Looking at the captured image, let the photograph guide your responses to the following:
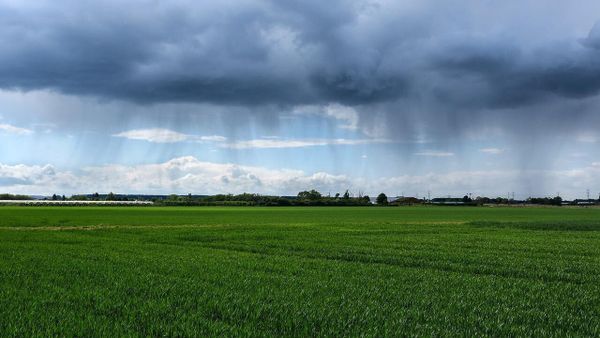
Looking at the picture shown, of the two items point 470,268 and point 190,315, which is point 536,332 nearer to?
point 190,315

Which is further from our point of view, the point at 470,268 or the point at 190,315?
the point at 470,268

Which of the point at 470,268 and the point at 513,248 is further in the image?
the point at 513,248

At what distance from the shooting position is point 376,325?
11750 mm

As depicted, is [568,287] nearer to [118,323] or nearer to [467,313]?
[467,313]

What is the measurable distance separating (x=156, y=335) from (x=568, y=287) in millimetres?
14593

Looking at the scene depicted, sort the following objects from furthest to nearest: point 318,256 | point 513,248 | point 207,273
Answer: point 513,248, point 318,256, point 207,273

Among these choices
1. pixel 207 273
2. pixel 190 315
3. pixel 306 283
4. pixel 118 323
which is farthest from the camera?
pixel 207 273

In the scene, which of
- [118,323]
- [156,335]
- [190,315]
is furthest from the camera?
[190,315]

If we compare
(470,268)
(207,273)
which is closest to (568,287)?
(470,268)

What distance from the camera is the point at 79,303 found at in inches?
551

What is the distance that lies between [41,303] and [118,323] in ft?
12.4

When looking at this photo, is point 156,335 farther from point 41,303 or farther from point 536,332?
point 536,332

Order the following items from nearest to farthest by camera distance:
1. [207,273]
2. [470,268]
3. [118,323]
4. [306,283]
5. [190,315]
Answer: [118,323] → [190,315] → [306,283] → [207,273] → [470,268]

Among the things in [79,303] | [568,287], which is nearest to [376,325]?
[79,303]
